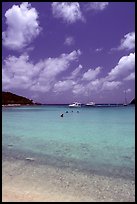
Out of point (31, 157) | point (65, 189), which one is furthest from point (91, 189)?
point (31, 157)

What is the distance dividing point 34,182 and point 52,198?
1295 millimetres

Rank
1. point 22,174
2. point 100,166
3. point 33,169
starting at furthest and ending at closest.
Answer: point 100,166, point 33,169, point 22,174

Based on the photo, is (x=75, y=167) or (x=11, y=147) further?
(x=11, y=147)

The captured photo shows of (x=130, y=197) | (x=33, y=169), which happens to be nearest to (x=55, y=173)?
(x=33, y=169)

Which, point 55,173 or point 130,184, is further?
point 55,173

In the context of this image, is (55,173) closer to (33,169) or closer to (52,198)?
(33,169)

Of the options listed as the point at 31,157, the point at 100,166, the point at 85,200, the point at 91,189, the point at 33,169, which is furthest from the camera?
the point at 31,157

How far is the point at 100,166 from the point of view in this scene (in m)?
8.59

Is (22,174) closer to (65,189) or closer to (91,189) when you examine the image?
(65,189)

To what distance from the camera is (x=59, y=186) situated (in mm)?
6375

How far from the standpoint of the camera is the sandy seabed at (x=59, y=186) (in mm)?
5570

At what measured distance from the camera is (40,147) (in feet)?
40.3

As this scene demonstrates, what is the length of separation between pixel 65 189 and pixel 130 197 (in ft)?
4.93

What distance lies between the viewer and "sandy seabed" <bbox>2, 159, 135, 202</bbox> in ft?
18.3
